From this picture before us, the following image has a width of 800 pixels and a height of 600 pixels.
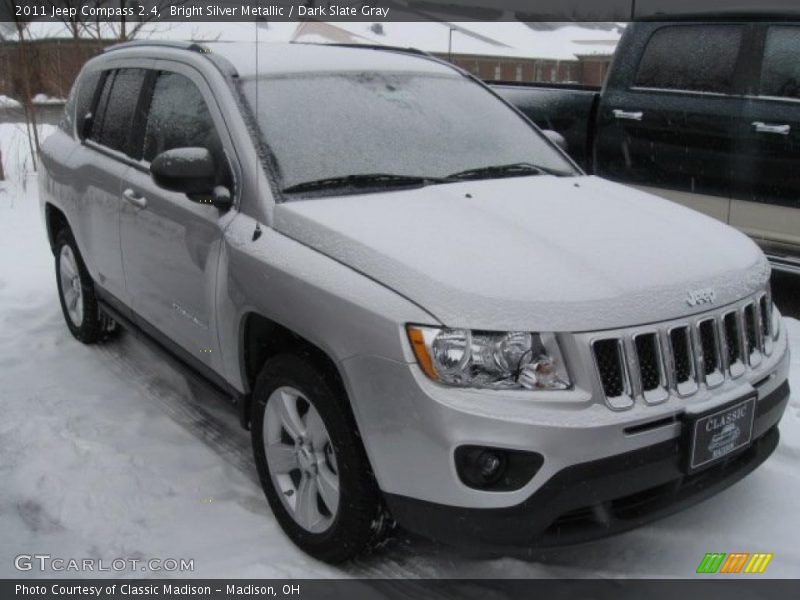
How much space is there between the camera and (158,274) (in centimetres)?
385

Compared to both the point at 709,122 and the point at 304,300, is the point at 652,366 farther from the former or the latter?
the point at 709,122

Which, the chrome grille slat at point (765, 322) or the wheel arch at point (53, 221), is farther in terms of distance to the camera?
the wheel arch at point (53, 221)

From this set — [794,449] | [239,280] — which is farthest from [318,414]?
[794,449]

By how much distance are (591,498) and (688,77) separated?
426 cm

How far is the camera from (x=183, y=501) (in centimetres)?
344

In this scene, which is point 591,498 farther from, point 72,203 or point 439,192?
point 72,203

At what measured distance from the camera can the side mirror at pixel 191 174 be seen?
125 inches

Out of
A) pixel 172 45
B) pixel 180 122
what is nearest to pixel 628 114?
pixel 172 45

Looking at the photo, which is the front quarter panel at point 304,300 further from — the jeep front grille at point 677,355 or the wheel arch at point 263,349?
the jeep front grille at point 677,355

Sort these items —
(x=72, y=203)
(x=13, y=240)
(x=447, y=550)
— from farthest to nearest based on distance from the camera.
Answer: (x=13, y=240) < (x=72, y=203) < (x=447, y=550)

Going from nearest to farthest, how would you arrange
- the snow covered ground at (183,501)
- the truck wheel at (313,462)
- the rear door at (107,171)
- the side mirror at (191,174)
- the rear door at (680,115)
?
the truck wheel at (313,462) < the snow covered ground at (183,501) < the side mirror at (191,174) < the rear door at (107,171) < the rear door at (680,115)

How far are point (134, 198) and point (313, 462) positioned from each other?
1794mm

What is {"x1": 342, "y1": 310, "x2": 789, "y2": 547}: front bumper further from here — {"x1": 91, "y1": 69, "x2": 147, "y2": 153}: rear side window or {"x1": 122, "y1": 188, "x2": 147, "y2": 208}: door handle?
{"x1": 91, "y1": 69, "x2": 147, "y2": 153}: rear side window

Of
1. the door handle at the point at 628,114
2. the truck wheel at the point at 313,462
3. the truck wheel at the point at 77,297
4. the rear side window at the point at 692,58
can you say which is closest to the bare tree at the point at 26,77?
the truck wheel at the point at 77,297
